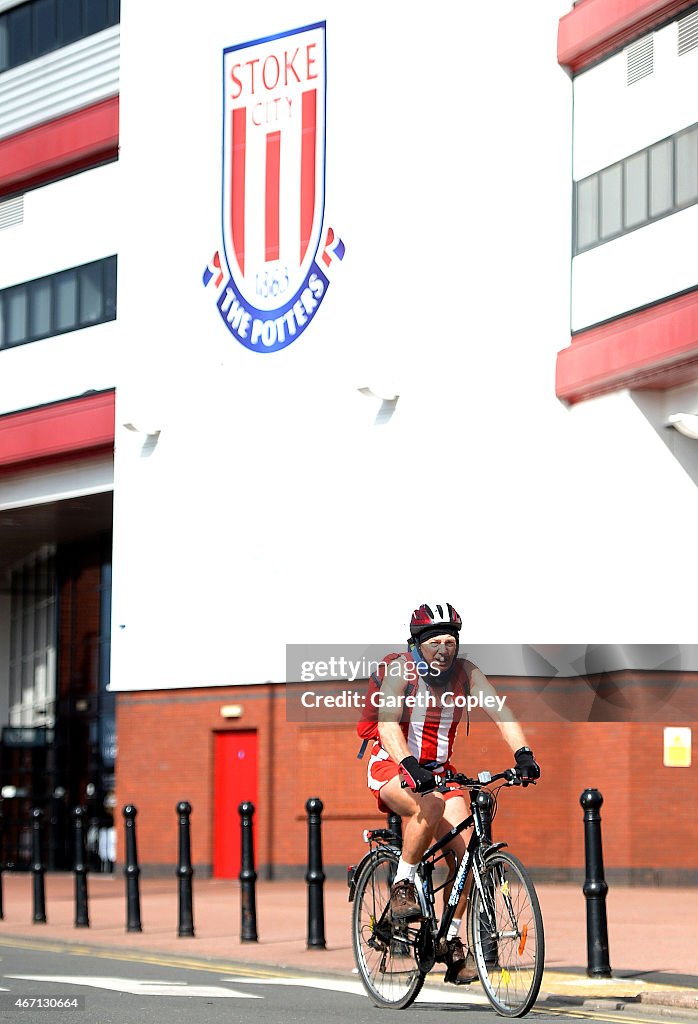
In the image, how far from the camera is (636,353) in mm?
21688

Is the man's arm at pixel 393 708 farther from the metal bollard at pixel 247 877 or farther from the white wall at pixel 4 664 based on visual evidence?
the white wall at pixel 4 664

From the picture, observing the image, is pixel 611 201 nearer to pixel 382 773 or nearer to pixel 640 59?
pixel 640 59

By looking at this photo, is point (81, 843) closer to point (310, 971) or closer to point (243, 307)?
point (310, 971)

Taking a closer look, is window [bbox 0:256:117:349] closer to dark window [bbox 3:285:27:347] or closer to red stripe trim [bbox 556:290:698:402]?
dark window [bbox 3:285:27:347]

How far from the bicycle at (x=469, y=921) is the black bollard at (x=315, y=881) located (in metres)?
3.51

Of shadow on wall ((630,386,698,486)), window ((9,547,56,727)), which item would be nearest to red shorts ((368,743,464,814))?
shadow on wall ((630,386,698,486))

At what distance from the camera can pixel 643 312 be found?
21781 millimetres

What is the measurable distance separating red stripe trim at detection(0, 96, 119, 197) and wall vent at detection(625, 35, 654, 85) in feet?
29.5

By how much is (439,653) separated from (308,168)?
16876 millimetres

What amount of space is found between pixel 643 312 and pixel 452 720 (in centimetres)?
1316

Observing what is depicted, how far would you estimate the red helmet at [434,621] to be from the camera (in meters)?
9.38

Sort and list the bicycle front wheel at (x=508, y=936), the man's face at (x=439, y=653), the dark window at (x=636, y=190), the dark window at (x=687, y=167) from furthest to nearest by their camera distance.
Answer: the dark window at (x=636, y=190) < the dark window at (x=687, y=167) < the man's face at (x=439, y=653) < the bicycle front wheel at (x=508, y=936)

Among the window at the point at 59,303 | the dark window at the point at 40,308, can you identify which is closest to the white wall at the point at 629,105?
the window at the point at 59,303

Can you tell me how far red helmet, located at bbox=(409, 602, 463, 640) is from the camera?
30.8 ft
